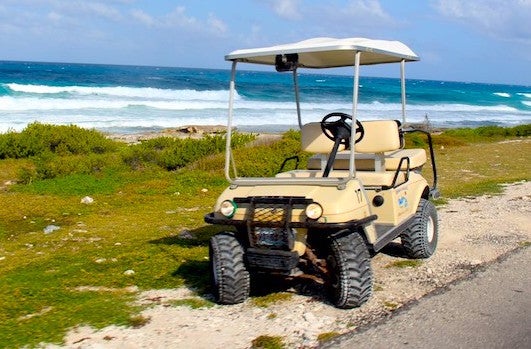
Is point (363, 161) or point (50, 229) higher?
point (363, 161)

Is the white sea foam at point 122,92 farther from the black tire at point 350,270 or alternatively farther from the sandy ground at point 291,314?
the black tire at point 350,270

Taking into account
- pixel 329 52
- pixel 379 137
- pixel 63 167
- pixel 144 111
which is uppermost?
pixel 329 52

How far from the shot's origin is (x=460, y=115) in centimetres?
5550

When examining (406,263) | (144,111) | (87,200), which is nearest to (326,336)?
(406,263)

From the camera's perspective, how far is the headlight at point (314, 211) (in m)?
5.27

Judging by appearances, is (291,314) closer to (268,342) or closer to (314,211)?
(268,342)

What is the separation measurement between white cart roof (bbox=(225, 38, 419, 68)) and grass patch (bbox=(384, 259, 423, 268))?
2.17 metres

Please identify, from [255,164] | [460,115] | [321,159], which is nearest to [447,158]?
[255,164]

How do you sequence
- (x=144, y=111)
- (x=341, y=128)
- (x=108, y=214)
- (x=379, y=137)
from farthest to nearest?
(x=144, y=111)
(x=108, y=214)
(x=379, y=137)
(x=341, y=128)

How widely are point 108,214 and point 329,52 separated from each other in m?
4.97

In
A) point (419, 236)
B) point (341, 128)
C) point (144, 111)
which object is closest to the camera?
point (341, 128)

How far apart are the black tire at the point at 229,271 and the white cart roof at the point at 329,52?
5.74 ft

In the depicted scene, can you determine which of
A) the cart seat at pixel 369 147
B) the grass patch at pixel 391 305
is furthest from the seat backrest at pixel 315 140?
the grass patch at pixel 391 305

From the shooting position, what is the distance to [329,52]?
21.8 ft
